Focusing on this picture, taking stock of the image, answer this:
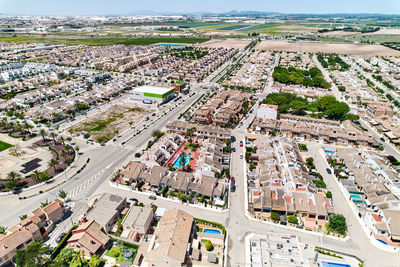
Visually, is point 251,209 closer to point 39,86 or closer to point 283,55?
point 39,86

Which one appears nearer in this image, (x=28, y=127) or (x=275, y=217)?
(x=275, y=217)

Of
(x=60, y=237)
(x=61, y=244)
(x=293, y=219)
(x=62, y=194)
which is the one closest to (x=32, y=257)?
(x=61, y=244)

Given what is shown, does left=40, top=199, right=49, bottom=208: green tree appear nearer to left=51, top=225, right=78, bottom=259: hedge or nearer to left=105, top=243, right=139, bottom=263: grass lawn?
left=51, top=225, right=78, bottom=259: hedge

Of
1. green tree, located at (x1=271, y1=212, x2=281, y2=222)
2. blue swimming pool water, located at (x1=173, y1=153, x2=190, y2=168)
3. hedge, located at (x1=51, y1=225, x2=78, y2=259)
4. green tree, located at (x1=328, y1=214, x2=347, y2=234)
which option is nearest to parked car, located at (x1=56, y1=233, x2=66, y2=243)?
hedge, located at (x1=51, y1=225, x2=78, y2=259)

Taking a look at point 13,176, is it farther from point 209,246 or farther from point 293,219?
point 293,219

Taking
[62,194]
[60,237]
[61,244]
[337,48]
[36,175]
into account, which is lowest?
[60,237]
